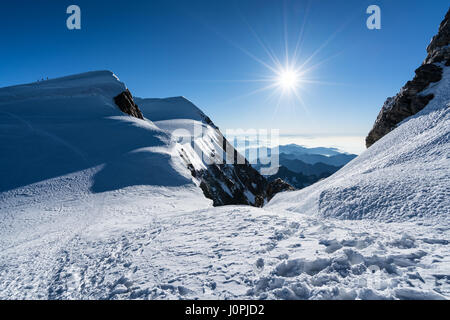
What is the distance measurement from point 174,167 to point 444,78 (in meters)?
35.8

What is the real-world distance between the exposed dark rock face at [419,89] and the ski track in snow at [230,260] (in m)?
27.5

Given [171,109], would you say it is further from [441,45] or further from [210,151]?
[441,45]

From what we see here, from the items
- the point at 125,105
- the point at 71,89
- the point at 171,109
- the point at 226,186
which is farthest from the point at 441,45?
the point at 171,109

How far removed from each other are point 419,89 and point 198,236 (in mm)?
35088

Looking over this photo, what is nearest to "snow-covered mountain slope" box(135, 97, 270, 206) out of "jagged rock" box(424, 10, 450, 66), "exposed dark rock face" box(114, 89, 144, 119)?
"exposed dark rock face" box(114, 89, 144, 119)

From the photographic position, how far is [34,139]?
17.8 meters

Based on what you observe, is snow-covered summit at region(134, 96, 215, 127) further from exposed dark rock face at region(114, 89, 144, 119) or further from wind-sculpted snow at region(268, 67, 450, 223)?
wind-sculpted snow at region(268, 67, 450, 223)

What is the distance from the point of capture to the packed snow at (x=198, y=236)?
4.29m

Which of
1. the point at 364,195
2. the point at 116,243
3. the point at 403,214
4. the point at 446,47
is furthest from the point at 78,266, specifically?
the point at 446,47

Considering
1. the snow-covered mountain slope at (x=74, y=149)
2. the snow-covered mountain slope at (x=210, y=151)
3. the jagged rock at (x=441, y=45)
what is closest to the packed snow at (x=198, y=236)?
the snow-covered mountain slope at (x=74, y=149)

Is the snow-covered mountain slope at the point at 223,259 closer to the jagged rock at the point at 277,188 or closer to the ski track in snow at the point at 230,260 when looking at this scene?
the ski track in snow at the point at 230,260

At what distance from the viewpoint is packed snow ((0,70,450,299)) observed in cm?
429

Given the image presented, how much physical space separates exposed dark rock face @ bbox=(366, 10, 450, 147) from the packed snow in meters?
11.5
